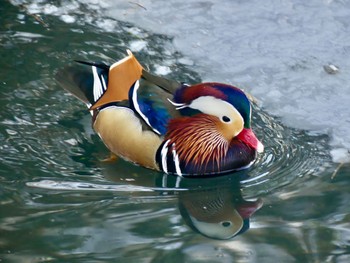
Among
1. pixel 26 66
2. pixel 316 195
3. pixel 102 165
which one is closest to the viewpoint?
pixel 316 195

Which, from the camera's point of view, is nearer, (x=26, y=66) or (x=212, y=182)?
(x=212, y=182)

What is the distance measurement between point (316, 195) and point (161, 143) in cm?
96

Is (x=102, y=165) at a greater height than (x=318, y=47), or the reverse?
(x=318, y=47)

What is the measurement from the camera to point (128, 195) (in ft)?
15.7

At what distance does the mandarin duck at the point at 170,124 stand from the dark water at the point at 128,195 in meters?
0.10

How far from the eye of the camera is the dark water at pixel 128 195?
14.2 feet

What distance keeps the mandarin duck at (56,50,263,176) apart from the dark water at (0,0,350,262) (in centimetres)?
10

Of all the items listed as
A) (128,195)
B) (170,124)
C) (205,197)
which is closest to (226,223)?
(205,197)

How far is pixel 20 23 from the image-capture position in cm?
634

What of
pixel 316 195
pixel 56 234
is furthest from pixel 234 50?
pixel 56 234

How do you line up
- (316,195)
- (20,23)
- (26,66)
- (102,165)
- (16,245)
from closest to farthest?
(16,245)
(316,195)
(102,165)
(26,66)
(20,23)

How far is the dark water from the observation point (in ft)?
14.2

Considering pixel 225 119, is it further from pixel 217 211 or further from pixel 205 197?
pixel 217 211

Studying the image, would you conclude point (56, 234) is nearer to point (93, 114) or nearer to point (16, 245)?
point (16, 245)
